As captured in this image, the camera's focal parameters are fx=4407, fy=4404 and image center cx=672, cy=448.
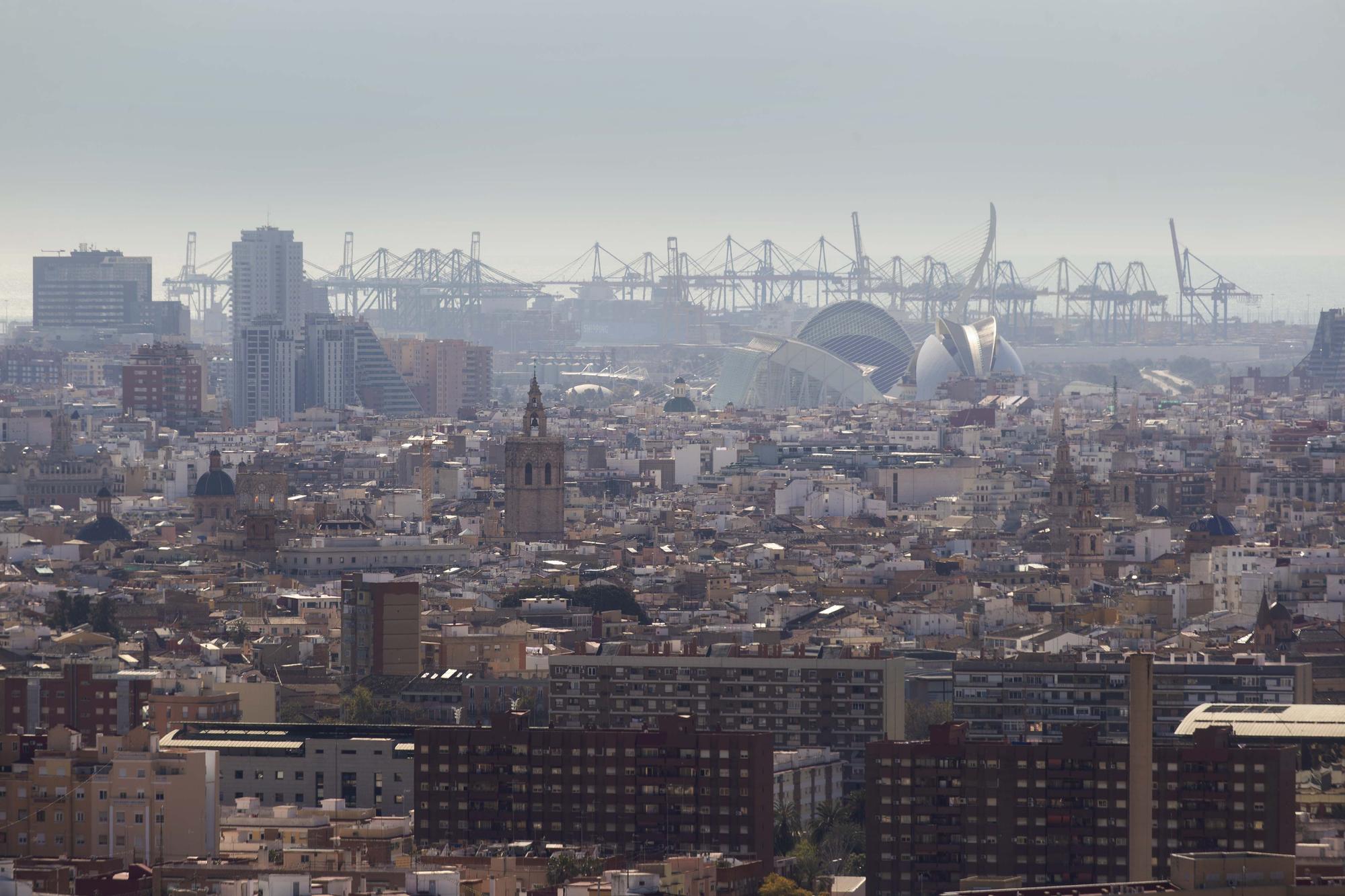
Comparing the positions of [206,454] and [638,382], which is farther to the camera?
[638,382]

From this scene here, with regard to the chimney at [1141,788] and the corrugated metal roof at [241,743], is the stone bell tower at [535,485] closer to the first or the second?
the corrugated metal roof at [241,743]

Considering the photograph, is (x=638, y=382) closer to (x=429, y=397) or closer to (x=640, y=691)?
(x=429, y=397)

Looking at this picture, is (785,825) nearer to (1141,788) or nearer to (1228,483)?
(1141,788)

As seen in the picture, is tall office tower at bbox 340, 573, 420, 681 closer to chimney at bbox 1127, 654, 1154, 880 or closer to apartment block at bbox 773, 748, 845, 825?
apartment block at bbox 773, 748, 845, 825

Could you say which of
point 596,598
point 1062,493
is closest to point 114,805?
point 596,598

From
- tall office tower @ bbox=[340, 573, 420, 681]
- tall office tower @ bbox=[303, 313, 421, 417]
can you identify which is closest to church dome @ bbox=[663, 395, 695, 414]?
tall office tower @ bbox=[303, 313, 421, 417]

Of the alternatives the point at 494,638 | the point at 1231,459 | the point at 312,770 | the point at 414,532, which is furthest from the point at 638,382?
the point at 312,770
